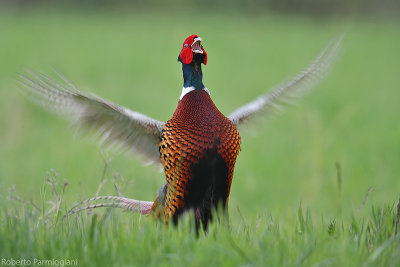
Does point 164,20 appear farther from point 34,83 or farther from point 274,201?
point 34,83

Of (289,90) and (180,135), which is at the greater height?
(289,90)

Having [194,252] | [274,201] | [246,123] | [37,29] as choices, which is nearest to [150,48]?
[37,29]

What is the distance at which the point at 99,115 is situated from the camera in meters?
3.41

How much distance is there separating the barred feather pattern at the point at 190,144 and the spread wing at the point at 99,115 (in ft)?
1.16

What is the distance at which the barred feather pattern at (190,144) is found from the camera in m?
3.04

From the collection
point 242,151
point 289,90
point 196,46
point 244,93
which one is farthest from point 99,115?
point 244,93

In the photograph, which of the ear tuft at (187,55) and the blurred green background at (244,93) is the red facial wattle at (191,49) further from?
the blurred green background at (244,93)

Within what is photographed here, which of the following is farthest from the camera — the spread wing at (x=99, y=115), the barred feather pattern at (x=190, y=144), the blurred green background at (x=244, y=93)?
the blurred green background at (x=244, y=93)

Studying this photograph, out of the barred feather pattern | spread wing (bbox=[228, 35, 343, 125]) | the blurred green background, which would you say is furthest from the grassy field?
the barred feather pattern

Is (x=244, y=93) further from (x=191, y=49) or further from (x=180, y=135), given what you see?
(x=180, y=135)

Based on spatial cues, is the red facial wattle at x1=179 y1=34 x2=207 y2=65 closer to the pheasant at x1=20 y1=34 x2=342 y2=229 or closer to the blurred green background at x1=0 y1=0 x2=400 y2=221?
the pheasant at x1=20 y1=34 x2=342 y2=229

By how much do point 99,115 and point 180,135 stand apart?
65 centimetres

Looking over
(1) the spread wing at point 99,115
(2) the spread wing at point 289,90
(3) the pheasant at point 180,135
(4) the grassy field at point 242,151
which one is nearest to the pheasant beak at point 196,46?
(3) the pheasant at point 180,135

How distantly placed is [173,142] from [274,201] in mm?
3993
